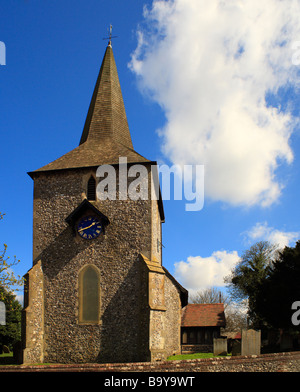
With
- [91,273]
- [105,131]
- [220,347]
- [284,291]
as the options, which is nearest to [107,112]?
[105,131]

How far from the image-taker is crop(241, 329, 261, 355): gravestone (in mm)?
16169

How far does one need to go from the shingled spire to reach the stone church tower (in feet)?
0.43

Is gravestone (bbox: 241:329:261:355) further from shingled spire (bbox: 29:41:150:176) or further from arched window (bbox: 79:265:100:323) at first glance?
shingled spire (bbox: 29:41:150:176)

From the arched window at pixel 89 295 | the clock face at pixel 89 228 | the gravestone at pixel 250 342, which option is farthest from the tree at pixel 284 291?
the clock face at pixel 89 228

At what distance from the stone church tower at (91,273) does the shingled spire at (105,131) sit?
5.1 inches

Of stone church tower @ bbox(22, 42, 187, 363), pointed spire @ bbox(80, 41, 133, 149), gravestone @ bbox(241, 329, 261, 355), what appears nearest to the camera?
gravestone @ bbox(241, 329, 261, 355)

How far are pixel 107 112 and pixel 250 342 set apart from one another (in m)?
15.5

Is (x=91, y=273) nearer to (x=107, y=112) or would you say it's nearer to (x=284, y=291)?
(x=107, y=112)

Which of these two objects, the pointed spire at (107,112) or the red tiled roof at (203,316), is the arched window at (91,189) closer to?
the pointed spire at (107,112)

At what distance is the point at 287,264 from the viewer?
92.4ft

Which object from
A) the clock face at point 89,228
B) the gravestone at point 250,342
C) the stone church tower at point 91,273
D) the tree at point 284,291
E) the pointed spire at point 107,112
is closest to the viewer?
the gravestone at point 250,342

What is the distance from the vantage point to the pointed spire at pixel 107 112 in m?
23.0

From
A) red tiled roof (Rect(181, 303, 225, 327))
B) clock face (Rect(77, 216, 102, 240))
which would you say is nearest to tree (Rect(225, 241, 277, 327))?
red tiled roof (Rect(181, 303, 225, 327))
